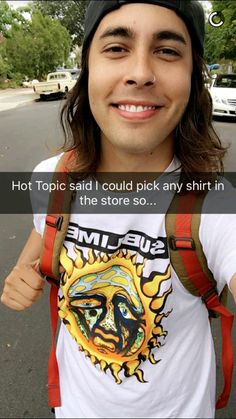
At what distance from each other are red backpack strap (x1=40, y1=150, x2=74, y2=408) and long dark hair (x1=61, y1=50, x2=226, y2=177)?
2.9 inches

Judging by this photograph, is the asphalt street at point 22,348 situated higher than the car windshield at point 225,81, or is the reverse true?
the asphalt street at point 22,348

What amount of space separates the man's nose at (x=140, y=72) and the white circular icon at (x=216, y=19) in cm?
1707

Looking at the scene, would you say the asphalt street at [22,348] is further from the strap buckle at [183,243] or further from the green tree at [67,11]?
the green tree at [67,11]

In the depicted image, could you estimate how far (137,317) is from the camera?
1098 mm

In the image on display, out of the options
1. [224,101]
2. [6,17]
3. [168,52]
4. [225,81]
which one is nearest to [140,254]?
[168,52]

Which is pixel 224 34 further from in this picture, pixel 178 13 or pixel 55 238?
pixel 55 238

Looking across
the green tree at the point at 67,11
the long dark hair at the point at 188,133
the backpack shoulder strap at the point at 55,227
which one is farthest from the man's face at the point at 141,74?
the green tree at the point at 67,11

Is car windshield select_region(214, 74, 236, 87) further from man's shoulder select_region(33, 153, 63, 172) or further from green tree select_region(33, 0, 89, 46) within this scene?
green tree select_region(33, 0, 89, 46)

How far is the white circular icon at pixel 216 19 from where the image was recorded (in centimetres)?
1633

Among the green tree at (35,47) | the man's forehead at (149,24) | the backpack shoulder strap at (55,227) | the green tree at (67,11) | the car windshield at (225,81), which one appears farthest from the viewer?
the green tree at (67,11)

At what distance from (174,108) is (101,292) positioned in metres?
0.52

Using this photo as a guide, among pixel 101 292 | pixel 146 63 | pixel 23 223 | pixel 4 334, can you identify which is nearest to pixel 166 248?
pixel 101 292

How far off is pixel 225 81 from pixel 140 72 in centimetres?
1249

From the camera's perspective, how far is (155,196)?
112 cm
